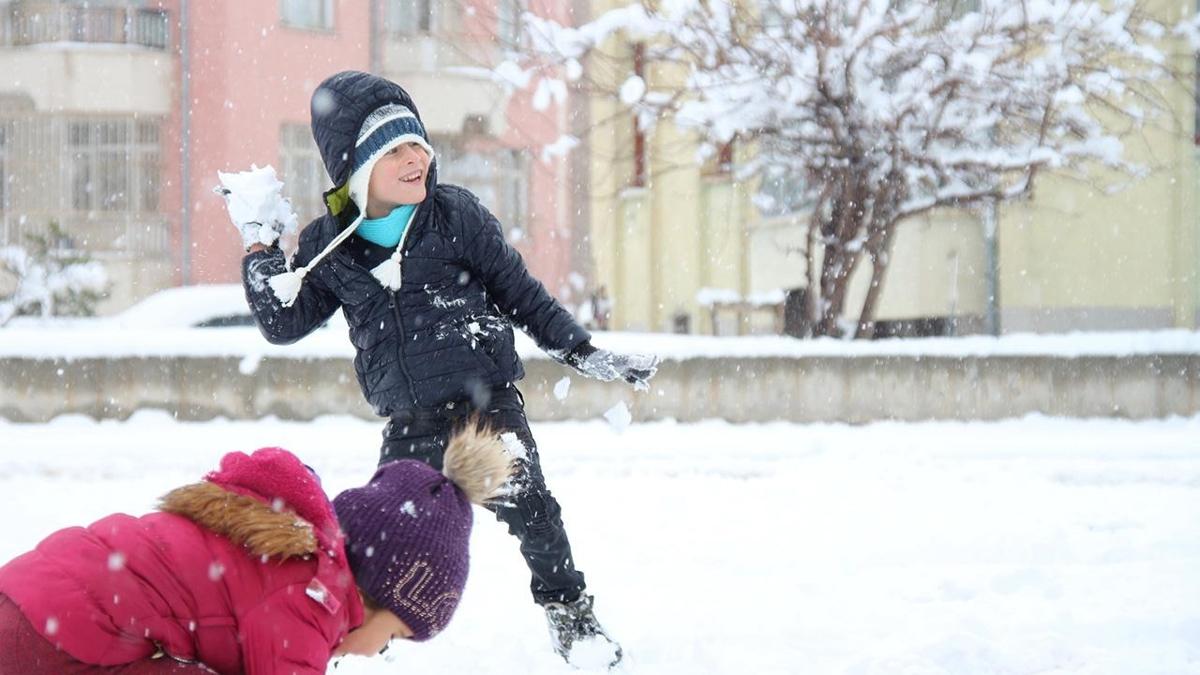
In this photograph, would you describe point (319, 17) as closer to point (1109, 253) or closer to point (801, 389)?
point (1109, 253)

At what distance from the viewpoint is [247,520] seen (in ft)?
6.96

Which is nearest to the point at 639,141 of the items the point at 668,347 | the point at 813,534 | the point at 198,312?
the point at 198,312

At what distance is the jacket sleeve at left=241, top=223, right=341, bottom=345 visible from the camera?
323 cm

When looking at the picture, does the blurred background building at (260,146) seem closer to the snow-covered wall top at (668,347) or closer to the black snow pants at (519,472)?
the snow-covered wall top at (668,347)

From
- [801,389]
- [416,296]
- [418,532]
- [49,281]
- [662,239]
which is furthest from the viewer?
[662,239]

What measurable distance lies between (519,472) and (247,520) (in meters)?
1.45

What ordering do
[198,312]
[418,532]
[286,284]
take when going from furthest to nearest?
[198,312]
[286,284]
[418,532]

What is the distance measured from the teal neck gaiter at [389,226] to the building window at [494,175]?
19391 mm

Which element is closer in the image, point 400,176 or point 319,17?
point 400,176

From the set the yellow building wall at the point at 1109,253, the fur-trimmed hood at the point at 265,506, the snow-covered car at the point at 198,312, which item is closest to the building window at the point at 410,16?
the snow-covered car at the point at 198,312

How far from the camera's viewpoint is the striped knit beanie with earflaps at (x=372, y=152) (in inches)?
127

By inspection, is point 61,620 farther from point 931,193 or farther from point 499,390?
point 931,193

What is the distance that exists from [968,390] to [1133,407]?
1245mm

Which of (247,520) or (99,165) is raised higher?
(99,165)
